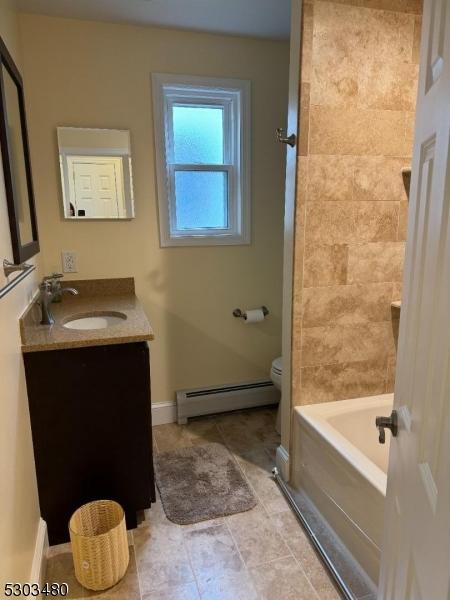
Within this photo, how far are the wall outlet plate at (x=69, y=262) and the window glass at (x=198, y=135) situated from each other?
2.87ft

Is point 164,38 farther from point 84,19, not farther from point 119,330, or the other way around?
point 119,330

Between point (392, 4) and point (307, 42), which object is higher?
point (392, 4)

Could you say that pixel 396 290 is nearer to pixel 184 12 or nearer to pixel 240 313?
pixel 240 313

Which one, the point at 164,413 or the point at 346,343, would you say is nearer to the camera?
the point at 346,343

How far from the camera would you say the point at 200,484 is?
7.06ft

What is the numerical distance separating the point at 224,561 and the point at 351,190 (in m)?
1.72

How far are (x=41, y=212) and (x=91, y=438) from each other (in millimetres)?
1329

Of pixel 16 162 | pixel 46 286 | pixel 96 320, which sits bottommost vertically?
pixel 96 320

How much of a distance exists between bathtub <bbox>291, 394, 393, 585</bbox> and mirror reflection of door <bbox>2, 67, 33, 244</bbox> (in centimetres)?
156

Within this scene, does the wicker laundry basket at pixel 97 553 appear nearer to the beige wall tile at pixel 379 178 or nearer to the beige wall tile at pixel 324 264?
the beige wall tile at pixel 324 264

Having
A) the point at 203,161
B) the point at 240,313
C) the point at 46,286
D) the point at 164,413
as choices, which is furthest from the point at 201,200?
the point at 164,413

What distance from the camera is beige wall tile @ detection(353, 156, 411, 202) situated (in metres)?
1.86

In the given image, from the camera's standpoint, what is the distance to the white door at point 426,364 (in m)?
0.64

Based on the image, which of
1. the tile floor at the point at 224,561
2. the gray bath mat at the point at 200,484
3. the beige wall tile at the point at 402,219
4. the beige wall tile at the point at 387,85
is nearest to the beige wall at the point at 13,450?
the tile floor at the point at 224,561
